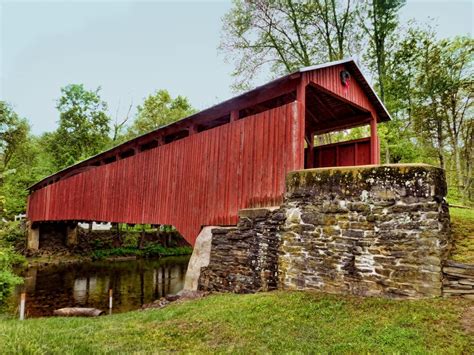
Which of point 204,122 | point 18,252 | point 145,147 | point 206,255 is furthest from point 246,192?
point 18,252

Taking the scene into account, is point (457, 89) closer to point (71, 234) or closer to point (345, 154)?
point (345, 154)

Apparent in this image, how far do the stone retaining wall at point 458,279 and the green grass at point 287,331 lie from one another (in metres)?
0.15

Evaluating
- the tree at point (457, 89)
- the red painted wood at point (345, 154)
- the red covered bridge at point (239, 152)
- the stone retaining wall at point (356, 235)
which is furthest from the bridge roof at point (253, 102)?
the tree at point (457, 89)

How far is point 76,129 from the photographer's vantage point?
27.6 m

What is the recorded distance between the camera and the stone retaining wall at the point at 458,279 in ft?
14.5

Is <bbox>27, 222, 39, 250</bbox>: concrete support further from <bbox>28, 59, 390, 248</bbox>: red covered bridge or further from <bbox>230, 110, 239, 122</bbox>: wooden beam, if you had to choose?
<bbox>230, 110, 239, 122</bbox>: wooden beam

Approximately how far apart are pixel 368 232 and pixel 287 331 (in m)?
2.03

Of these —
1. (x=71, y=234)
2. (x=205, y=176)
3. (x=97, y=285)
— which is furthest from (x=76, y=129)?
(x=205, y=176)

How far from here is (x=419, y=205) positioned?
480 cm

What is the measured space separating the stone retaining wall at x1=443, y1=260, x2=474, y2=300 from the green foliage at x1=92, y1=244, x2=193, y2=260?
20.9 metres

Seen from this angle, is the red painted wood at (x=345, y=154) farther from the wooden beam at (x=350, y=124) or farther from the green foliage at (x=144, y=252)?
the green foliage at (x=144, y=252)

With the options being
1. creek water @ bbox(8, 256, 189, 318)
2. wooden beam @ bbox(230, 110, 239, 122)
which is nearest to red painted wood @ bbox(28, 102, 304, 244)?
wooden beam @ bbox(230, 110, 239, 122)

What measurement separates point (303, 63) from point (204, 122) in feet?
33.5

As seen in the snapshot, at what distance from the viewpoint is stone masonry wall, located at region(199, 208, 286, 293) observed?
6379mm
